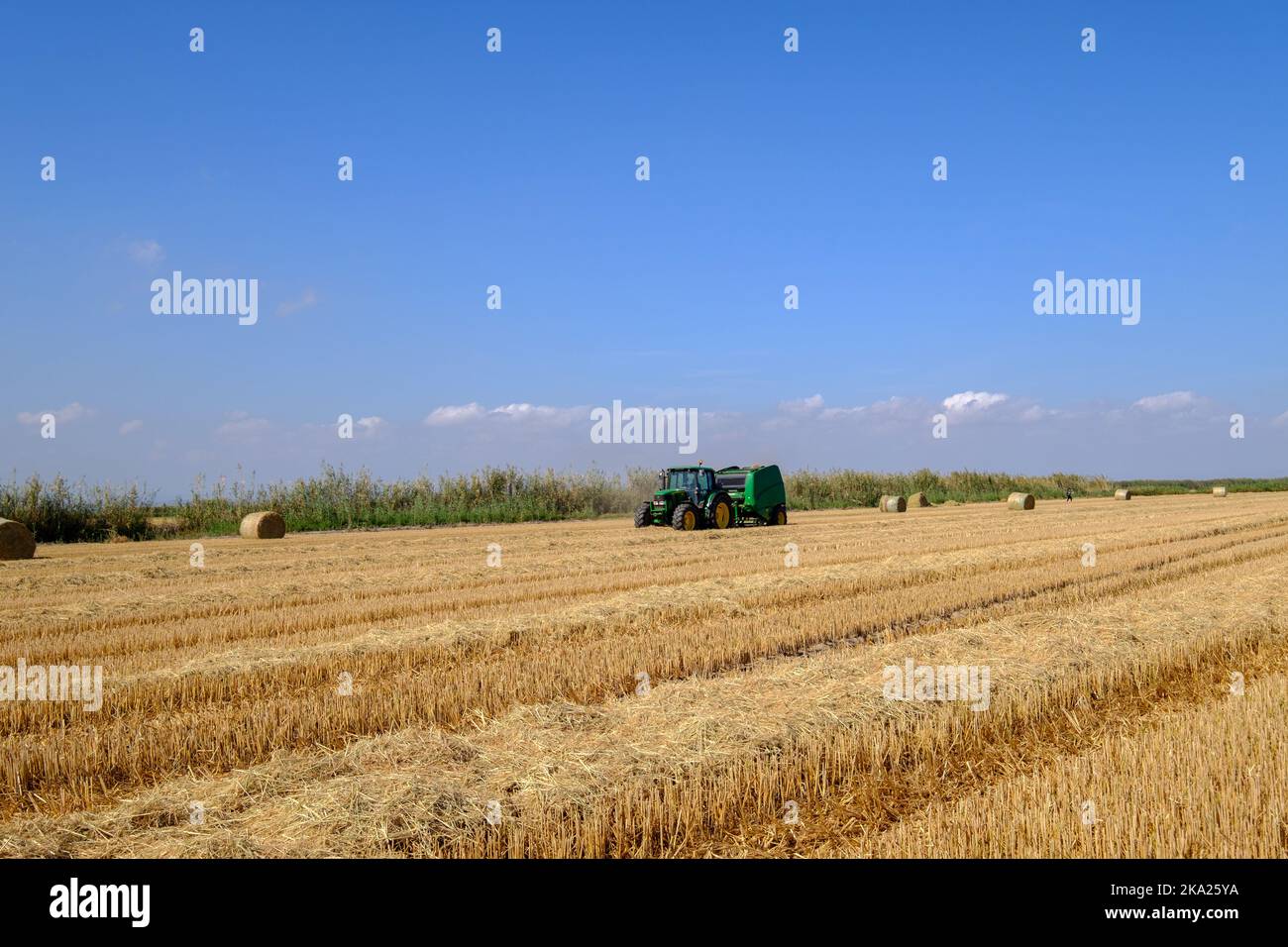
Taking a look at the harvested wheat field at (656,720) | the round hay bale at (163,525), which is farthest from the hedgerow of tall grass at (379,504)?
the harvested wheat field at (656,720)

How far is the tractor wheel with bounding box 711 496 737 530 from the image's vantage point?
87.9 feet

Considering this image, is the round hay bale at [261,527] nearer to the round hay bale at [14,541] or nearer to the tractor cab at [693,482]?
the round hay bale at [14,541]

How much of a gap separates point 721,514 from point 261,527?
44.1 feet

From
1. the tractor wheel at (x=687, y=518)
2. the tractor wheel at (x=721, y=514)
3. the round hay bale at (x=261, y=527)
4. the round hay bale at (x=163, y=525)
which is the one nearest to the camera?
the tractor wheel at (x=687, y=518)

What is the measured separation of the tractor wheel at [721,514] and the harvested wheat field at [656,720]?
40.2 ft

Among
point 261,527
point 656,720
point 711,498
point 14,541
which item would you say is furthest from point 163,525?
point 656,720

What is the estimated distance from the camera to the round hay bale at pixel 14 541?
20.0 meters

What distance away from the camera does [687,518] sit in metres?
26.0

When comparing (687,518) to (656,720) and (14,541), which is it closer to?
(14,541)
